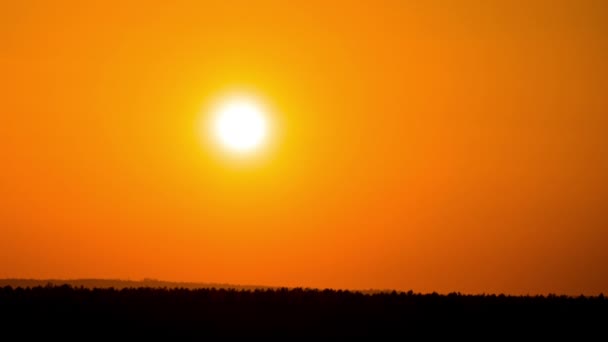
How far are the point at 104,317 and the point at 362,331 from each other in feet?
27.6

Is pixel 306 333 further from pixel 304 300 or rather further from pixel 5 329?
pixel 5 329

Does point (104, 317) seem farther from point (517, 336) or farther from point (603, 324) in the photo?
point (603, 324)

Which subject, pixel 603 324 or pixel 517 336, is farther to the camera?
pixel 603 324

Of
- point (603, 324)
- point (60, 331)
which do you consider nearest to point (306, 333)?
point (60, 331)

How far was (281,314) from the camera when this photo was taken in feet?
140

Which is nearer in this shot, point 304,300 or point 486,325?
point 486,325

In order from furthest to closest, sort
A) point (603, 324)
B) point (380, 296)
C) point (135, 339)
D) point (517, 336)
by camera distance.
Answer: point (380, 296) < point (603, 324) < point (517, 336) < point (135, 339)

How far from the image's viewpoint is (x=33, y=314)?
40250mm

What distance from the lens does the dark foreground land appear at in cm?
3950

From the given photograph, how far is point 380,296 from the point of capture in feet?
154

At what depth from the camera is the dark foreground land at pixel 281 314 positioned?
3950 cm

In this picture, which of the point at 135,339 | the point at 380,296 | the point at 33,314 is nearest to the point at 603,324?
the point at 380,296

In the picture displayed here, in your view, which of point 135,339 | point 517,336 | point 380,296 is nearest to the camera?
A: point 135,339

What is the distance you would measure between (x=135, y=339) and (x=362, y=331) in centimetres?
749
